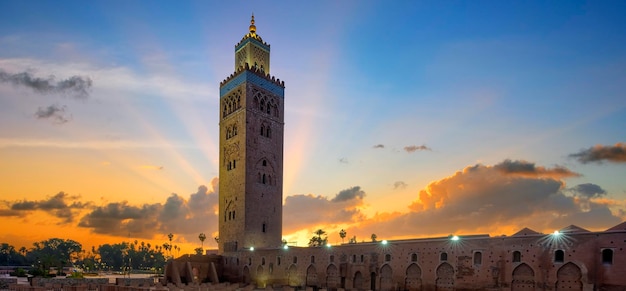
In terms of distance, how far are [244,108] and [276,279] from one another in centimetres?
1927

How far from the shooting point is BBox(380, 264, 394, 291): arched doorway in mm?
33328

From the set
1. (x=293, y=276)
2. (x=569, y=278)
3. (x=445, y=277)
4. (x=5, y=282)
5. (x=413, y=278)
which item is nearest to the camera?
(x=569, y=278)

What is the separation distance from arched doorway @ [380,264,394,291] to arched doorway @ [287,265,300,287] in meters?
9.49

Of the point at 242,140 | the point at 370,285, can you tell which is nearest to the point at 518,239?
the point at 370,285

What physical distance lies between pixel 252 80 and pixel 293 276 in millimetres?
22909

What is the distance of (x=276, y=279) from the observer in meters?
42.9

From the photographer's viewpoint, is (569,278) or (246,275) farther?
(246,275)

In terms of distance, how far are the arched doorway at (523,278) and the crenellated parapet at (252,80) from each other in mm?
34820

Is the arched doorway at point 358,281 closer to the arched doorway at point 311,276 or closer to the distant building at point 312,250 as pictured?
the distant building at point 312,250

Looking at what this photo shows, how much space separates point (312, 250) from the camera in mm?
40062

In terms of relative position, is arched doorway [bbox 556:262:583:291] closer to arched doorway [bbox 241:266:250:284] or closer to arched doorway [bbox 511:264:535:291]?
arched doorway [bbox 511:264:535:291]

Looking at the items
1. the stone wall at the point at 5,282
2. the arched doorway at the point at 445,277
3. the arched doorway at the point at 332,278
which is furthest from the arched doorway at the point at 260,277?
the stone wall at the point at 5,282

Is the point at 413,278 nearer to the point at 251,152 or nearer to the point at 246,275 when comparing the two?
the point at 246,275

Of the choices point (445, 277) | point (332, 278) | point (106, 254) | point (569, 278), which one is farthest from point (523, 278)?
point (106, 254)
